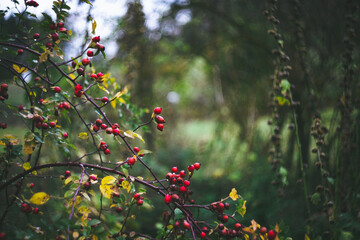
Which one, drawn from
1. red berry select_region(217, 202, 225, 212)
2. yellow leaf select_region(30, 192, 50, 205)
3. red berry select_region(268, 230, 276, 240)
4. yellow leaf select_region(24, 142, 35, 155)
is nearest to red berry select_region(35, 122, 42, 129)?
yellow leaf select_region(24, 142, 35, 155)

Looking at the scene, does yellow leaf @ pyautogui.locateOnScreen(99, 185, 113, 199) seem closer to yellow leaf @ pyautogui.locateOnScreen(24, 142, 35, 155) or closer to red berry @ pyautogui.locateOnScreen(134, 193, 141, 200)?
red berry @ pyautogui.locateOnScreen(134, 193, 141, 200)

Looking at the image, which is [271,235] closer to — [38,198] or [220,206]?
[220,206]

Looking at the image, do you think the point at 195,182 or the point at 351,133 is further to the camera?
the point at 195,182

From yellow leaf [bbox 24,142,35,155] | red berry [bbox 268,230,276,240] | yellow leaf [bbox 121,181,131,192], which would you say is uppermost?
yellow leaf [bbox 24,142,35,155]

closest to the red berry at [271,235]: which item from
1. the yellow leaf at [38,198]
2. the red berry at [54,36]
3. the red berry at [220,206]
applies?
the red berry at [220,206]

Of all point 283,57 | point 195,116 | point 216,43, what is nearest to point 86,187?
point 283,57

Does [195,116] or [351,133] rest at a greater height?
[195,116]

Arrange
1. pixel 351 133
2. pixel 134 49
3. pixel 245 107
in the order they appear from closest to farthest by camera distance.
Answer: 1. pixel 351 133
2. pixel 134 49
3. pixel 245 107

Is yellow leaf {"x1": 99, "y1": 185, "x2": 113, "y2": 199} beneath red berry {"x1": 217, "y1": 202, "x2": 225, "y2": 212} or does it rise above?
above

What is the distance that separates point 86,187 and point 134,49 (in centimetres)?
203

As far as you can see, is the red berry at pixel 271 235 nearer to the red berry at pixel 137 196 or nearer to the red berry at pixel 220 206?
the red berry at pixel 220 206

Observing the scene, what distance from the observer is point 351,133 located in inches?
45.2

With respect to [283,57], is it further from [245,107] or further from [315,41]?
[245,107]

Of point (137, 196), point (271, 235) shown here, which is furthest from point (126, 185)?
point (271, 235)
